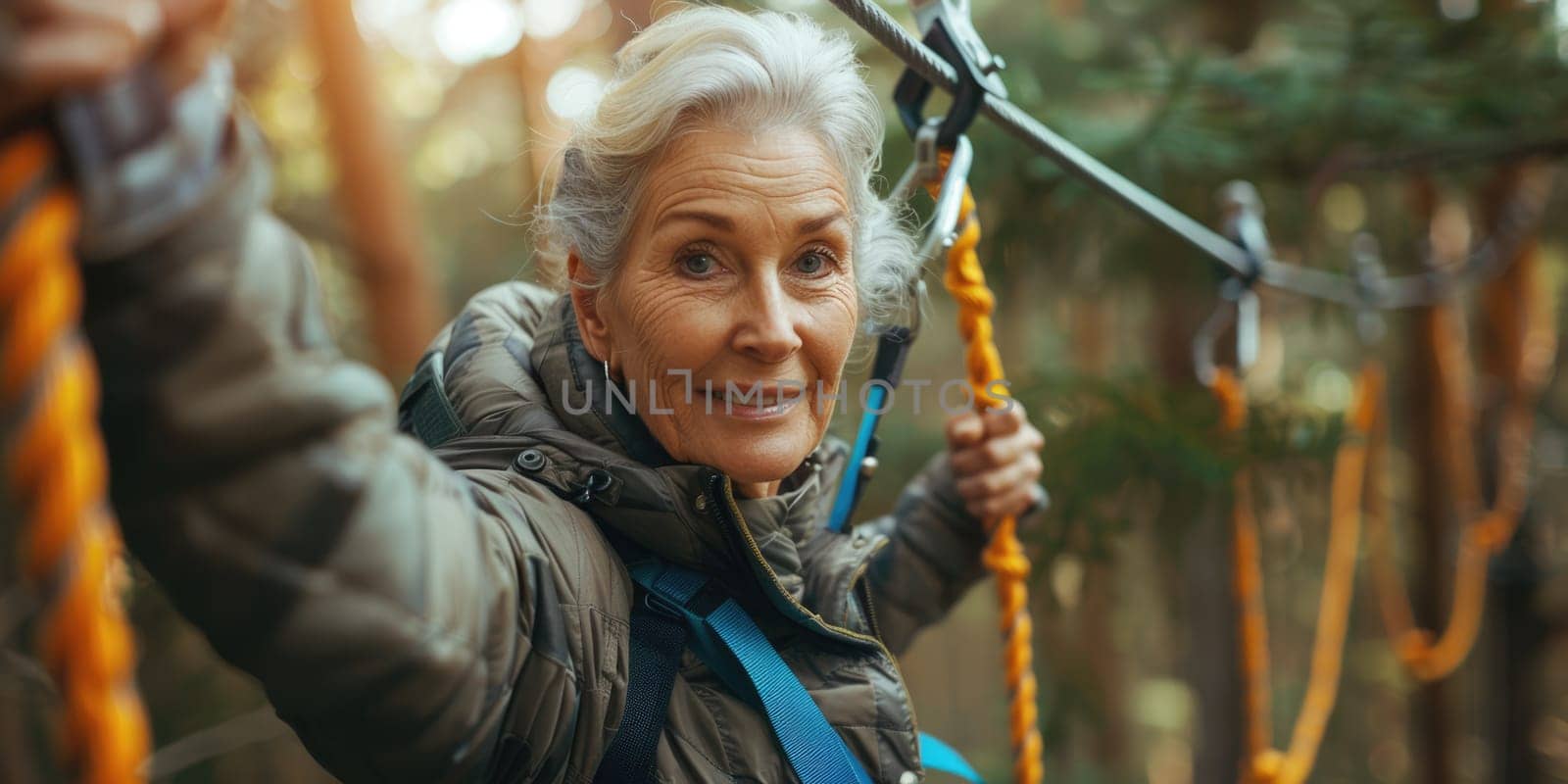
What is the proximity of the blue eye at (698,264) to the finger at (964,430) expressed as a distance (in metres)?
0.82

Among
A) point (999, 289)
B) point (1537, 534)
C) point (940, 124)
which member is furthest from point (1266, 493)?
point (1537, 534)

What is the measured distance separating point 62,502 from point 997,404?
1534 millimetres

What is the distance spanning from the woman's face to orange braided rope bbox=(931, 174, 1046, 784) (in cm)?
29

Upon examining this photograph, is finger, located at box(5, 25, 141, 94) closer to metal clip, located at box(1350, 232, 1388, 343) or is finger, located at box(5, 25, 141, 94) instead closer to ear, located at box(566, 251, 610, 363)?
ear, located at box(566, 251, 610, 363)

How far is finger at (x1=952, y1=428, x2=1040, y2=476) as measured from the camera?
6.97 ft

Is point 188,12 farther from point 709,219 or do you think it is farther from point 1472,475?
point 1472,475

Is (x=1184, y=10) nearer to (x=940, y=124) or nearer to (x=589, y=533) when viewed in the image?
(x=940, y=124)

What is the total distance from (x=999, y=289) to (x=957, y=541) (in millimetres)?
1735

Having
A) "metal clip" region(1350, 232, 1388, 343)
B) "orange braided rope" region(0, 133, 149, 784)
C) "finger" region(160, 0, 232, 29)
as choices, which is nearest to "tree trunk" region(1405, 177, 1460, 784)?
"metal clip" region(1350, 232, 1388, 343)

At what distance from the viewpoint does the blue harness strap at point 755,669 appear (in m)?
1.36

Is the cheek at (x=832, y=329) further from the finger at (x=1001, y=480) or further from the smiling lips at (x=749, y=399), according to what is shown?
the finger at (x=1001, y=480)

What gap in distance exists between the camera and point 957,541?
2232 millimetres

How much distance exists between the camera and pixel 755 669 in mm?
1357

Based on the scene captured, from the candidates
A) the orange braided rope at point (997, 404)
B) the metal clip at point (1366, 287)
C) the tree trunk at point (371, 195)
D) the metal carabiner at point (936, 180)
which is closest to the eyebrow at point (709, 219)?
the metal carabiner at point (936, 180)
